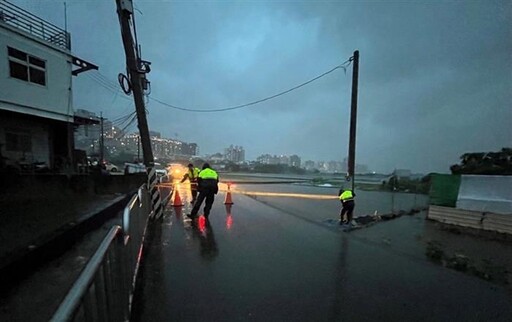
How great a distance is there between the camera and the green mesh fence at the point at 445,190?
12.9 m

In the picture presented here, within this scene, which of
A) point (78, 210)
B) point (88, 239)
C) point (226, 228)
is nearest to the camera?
point (88, 239)

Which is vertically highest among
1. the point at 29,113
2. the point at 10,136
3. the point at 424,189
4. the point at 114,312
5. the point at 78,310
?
the point at 29,113

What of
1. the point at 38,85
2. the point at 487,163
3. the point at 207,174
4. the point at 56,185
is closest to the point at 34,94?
the point at 38,85

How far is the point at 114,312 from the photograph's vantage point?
2660 millimetres

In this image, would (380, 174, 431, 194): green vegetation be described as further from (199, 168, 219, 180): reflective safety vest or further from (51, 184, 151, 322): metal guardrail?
(51, 184, 151, 322): metal guardrail

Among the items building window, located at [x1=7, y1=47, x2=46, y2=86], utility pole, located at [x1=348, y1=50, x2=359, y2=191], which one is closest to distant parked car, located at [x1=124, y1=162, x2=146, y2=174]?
building window, located at [x1=7, y1=47, x2=46, y2=86]

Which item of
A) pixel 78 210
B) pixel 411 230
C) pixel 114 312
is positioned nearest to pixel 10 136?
pixel 78 210

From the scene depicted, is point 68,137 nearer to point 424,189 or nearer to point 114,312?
point 114,312

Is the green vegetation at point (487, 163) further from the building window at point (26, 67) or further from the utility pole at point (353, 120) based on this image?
the building window at point (26, 67)

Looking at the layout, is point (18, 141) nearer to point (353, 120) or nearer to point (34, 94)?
point (34, 94)

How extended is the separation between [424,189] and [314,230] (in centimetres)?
2495

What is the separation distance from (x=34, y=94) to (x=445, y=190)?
71.7 feet

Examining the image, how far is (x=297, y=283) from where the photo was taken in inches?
186

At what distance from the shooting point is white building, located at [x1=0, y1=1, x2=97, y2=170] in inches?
599
